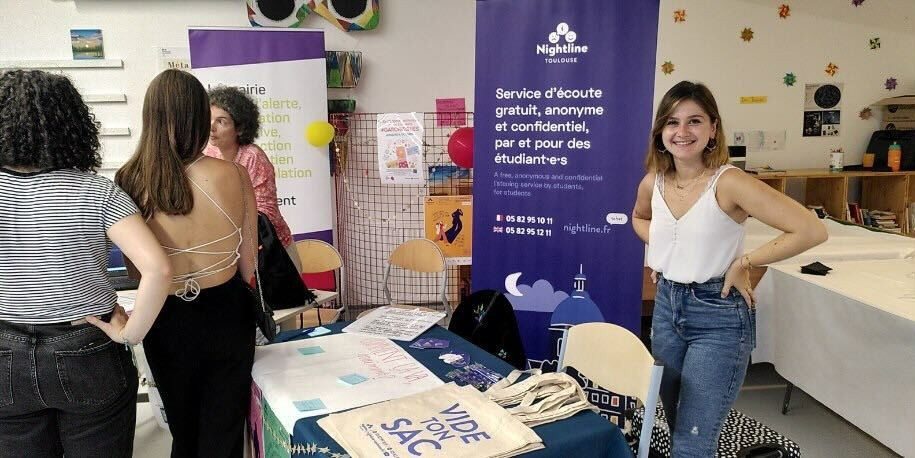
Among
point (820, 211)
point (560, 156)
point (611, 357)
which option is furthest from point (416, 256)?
point (820, 211)

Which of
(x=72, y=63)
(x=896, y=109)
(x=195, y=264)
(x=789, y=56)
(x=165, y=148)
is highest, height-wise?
(x=789, y=56)

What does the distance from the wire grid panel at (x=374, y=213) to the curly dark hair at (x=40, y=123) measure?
118 inches

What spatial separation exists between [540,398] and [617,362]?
0.41m

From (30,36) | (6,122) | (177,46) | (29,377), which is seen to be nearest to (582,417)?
(29,377)

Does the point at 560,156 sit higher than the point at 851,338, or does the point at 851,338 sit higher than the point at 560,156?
the point at 560,156

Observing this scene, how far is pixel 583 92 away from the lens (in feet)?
8.30

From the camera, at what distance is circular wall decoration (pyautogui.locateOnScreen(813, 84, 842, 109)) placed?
4.68 metres

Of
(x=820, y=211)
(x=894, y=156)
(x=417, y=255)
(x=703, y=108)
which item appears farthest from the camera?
(x=894, y=156)

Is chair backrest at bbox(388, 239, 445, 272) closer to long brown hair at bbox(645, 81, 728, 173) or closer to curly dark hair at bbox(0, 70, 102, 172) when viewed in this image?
long brown hair at bbox(645, 81, 728, 173)

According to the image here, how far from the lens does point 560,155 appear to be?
Result: 8.54ft

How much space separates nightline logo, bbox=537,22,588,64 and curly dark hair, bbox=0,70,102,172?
181 centimetres

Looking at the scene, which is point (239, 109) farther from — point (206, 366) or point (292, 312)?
point (206, 366)

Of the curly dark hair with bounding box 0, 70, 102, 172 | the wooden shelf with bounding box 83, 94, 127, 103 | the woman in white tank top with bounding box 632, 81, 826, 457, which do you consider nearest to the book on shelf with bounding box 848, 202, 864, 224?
the woman in white tank top with bounding box 632, 81, 826, 457

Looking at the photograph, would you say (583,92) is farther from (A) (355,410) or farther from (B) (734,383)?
(A) (355,410)
